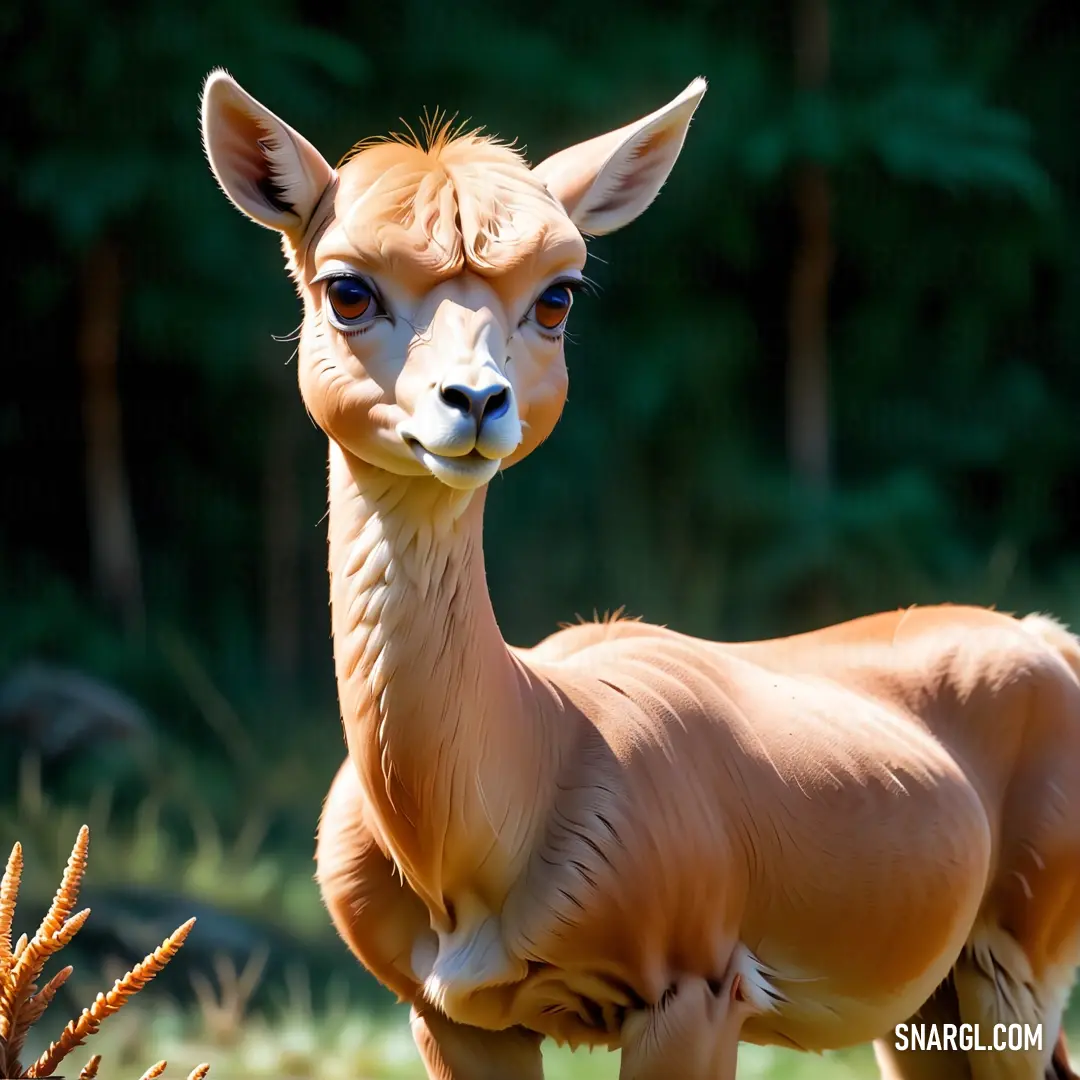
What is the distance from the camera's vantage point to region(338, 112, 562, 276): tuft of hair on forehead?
2.51 m

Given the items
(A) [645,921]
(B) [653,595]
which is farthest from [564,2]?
(A) [645,921]

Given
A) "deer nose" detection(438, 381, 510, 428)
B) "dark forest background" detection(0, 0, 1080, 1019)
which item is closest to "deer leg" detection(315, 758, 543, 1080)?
"deer nose" detection(438, 381, 510, 428)

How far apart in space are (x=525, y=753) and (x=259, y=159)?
1.10 m

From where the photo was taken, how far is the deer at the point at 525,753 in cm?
252

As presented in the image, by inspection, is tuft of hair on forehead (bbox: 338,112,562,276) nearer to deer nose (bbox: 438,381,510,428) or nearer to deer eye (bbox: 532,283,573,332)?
deer eye (bbox: 532,283,573,332)

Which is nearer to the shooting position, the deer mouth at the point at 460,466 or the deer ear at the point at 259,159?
the deer mouth at the point at 460,466

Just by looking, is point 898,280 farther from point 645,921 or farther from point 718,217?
point 645,921

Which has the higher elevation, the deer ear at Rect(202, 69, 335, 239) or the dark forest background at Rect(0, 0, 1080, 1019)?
the deer ear at Rect(202, 69, 335, 239)

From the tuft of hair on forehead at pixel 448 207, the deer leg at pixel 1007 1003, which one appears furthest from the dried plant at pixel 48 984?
the deer leg at pixel 1007 1003

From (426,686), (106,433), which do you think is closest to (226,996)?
(426,686)

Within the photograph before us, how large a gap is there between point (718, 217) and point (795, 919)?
7.13 metres

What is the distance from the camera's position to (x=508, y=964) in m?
2.65

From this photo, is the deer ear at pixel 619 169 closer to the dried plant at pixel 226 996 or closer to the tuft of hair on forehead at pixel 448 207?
the tuft of hair on forehead at pixel 448 207

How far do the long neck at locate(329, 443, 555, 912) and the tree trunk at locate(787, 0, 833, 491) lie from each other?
6821mm
